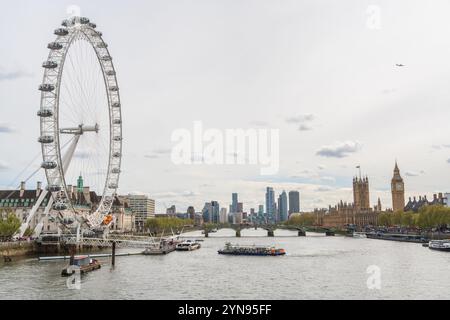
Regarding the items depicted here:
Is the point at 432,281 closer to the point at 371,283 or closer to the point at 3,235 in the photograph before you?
the point at 371,283

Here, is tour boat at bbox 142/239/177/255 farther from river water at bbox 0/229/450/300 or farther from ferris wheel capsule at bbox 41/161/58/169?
ferris wheel capsule at bbox 41/161/58/169

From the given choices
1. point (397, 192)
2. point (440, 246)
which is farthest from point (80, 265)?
point (397, 192)

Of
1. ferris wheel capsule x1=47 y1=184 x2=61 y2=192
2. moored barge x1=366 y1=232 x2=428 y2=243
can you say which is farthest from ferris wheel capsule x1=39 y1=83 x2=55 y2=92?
moored barge x1=366 y1=232 x2=428 y2=243

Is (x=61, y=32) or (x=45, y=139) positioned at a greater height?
(x=61, y=32)

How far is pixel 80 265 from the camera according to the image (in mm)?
44281

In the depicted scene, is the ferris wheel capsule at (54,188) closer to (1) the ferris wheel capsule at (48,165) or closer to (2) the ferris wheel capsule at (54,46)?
(1) the ferris wheel capsule at (48,165)

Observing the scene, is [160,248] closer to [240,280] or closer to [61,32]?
[61,32]

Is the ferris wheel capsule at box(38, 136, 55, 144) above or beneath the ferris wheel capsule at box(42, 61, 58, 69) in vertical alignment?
beneath

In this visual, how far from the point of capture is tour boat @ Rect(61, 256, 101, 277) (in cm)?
4138

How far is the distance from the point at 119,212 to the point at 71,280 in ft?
310
